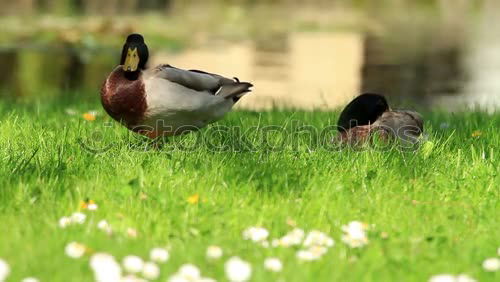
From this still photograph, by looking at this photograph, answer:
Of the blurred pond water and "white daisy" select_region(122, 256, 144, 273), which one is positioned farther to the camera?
the blurred pond water

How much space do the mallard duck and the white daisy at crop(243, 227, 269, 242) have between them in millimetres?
1885

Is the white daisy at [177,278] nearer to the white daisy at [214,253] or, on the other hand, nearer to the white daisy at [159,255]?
the white daisy at [159,255]

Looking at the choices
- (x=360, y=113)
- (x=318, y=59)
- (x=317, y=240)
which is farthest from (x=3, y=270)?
(x=318, y=59)

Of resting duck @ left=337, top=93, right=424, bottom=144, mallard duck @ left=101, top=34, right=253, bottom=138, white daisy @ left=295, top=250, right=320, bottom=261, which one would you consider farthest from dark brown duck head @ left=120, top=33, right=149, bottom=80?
white daisy @ left=295, top=250, right=320, bottom=261

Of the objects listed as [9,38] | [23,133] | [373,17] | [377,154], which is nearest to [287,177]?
[377,154]

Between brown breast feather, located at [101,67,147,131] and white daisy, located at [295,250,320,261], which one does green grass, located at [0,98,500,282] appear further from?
brown breast feather, located at [101,67,147,131]

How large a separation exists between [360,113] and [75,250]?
3.71 meters

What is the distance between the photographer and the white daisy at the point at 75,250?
4219 mm

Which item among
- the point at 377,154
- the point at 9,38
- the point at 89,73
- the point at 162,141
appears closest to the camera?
the point at 377,154

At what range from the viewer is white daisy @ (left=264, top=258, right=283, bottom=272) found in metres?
4.19

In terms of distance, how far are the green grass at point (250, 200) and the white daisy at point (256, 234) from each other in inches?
1.7

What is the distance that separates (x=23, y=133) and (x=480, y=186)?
3.67 m

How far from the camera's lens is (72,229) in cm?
469

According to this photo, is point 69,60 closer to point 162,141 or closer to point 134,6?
point 134,6
